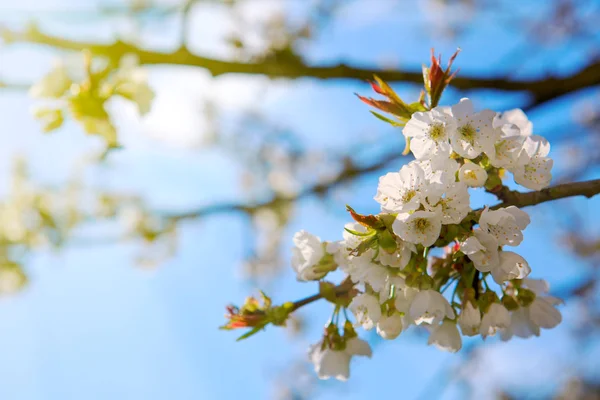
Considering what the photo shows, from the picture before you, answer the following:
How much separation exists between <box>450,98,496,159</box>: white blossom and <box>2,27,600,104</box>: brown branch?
113cm

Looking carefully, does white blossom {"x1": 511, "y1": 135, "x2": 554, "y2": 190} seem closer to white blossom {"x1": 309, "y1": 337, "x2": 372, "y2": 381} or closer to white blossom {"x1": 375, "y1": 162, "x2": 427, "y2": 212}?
white blossom {"x1": 375, "y1": 162, "x2": 427, "y2": 212}

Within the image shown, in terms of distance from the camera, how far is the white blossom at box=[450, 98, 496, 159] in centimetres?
90

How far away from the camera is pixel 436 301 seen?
90 cm

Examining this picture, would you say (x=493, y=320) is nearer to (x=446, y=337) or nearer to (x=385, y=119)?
(x=446, y=337)

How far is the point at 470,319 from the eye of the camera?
0.95 metres

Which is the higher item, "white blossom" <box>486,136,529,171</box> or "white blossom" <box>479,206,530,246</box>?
"white blossom" <box>486,136,529,171</box>

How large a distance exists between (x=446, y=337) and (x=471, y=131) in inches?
17.9

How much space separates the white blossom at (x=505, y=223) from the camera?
2.78ft

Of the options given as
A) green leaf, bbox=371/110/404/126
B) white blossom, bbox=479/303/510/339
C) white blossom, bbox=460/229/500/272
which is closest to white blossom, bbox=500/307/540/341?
white blossom, bbox=479/303/510/339

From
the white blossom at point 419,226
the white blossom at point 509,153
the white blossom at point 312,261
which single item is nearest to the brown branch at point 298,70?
the white blossom at point 312,261

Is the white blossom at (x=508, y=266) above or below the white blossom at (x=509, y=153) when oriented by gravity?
below

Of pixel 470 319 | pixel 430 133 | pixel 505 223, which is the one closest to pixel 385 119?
pixel 430 133

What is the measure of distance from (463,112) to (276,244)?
4.58 meters

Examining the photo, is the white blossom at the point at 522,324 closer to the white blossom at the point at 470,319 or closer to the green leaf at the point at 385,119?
the white blossom at the point at 470,319
